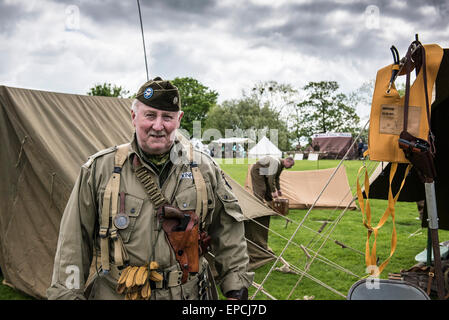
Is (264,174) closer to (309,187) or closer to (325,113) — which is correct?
(309,187)

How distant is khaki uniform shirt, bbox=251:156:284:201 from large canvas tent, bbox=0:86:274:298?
15.4ft

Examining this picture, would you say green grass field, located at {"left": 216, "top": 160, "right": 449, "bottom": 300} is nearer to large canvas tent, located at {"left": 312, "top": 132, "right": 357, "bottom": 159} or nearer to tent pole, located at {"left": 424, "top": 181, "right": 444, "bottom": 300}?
tent pole, located at {"left": 424, "top": 181, "right": 444, "bottom": 300}

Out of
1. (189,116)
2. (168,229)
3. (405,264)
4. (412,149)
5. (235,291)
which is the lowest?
(405,264)

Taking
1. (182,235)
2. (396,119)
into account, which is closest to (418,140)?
(396,119)

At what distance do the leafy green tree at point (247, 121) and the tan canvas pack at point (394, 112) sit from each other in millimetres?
43232

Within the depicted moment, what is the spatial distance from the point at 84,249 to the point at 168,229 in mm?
460

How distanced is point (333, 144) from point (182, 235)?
42.6m

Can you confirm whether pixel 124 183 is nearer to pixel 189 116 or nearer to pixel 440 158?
pixel 440 158

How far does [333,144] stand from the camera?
140 feet

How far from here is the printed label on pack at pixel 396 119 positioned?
224cm

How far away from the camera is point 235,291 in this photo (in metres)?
2.11

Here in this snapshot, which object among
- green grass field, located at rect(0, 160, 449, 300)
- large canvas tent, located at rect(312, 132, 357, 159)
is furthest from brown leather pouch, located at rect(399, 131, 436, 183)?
large canvas tent, located at rect(312, 132, 357, 159)
